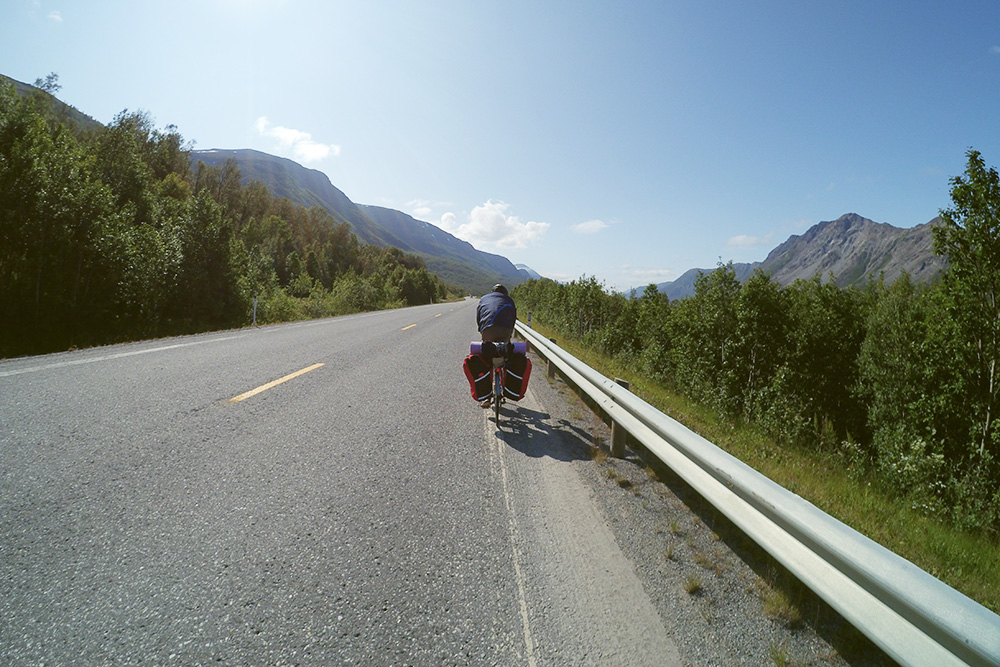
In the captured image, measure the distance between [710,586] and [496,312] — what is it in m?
3.84

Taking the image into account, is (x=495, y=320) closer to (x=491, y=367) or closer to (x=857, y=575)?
(x=491, y=367)

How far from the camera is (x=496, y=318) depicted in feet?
18.1

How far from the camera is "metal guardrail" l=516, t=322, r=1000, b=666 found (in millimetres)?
1322

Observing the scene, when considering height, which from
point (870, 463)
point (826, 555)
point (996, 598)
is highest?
point (826, 555)

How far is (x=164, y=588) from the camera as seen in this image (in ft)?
6.78

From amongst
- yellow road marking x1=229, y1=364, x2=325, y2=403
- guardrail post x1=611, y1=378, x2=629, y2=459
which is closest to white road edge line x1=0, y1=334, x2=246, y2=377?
yellow road marking x1=229, y1=364, x2=325, y2=403

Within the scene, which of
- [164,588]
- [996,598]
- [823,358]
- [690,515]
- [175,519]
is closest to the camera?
A: [164,588]

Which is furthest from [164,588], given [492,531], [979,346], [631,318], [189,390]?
[631,318]

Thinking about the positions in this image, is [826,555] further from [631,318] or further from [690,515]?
[631,318]

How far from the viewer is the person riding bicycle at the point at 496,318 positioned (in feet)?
18.2

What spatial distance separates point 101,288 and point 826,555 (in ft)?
61.8

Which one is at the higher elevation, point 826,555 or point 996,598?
point 826,555

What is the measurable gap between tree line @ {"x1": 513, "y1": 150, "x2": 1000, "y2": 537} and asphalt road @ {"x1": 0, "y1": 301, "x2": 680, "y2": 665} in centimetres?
527

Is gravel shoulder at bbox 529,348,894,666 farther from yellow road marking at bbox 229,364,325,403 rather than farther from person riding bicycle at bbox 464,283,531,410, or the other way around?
yellow road marking at bbox 229,364,325,403
